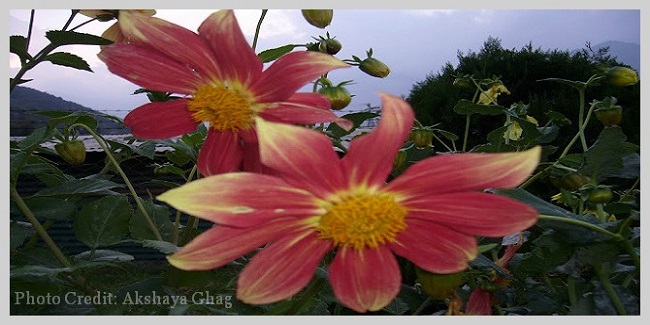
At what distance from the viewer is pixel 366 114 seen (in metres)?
0.38

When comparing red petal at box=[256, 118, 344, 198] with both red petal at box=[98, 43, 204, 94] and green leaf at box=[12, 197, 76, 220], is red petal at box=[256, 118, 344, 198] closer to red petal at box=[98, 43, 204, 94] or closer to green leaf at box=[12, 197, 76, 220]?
red petal at box=[98, 43, 204, 94]

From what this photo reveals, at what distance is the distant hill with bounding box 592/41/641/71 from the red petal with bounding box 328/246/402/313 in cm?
25

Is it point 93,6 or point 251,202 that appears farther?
point 93,6

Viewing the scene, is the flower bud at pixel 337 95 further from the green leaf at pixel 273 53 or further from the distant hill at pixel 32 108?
the distant hill at pixel 32 108

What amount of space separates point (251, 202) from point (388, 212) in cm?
6

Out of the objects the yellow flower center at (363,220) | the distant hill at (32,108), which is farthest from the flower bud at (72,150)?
the yellow flower center at (363,220)

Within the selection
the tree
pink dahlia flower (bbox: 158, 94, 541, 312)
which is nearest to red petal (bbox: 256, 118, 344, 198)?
pink dahlia flower (bbox: 158, 94, 541, 312)

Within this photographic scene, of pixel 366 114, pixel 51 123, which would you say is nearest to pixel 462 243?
pixel 366 114

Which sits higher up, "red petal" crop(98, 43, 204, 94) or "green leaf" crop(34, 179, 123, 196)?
"red petal" crop(98, 43, 204, 94)

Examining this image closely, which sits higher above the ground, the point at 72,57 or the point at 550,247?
the point at 72,57

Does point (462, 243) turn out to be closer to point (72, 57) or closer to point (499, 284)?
point (499, 284)

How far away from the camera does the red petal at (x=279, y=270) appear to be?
0.85 ft

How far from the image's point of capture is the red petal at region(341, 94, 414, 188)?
24 centimetres

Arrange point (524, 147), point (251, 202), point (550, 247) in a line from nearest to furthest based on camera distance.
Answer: point (251, 202), point (550, 247), point (524, 147)
